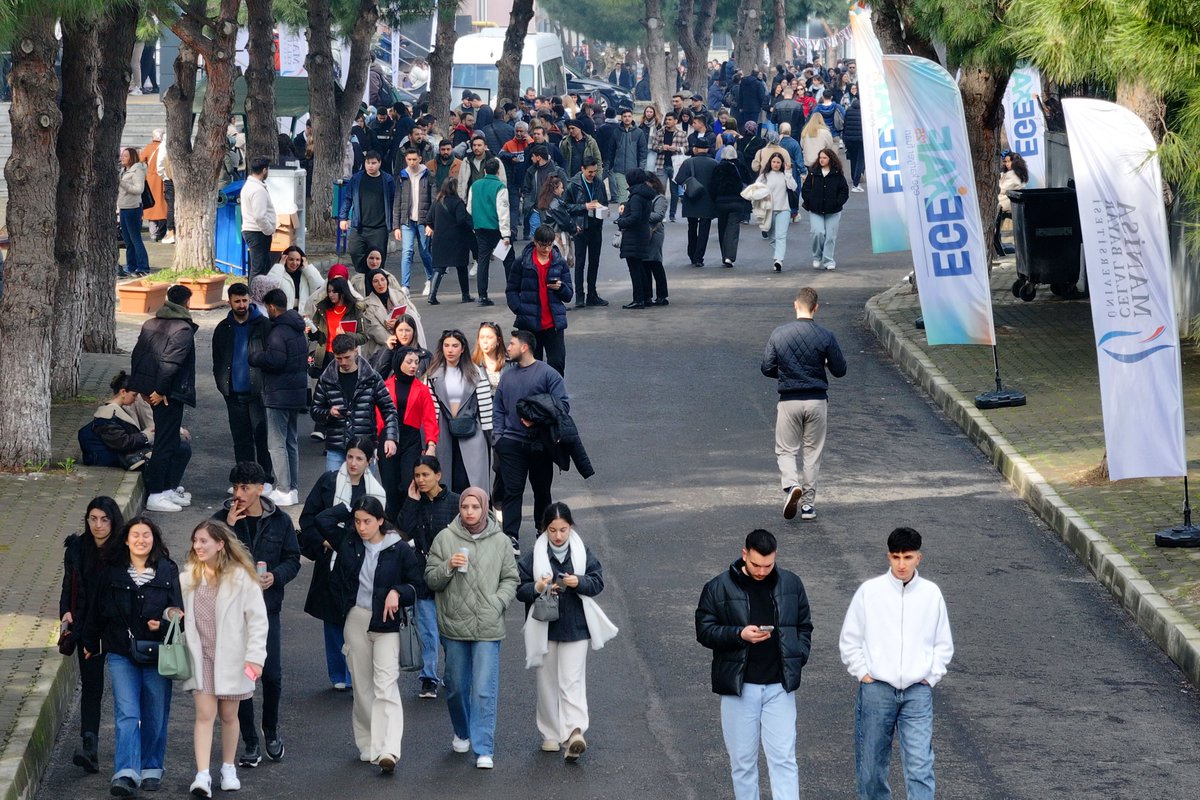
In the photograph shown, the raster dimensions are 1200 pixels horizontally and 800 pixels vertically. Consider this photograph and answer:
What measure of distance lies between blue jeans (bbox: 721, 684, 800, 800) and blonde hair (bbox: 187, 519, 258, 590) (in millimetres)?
2459

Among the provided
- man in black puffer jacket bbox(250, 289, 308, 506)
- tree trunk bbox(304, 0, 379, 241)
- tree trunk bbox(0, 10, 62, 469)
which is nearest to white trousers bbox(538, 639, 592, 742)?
man in black puffer jacket bbox(250, 289, 308, 506)

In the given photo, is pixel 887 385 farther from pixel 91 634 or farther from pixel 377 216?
pixel 91 634

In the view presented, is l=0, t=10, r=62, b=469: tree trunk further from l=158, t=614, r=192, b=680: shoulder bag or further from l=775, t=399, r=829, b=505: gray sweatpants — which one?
l=158, t=614, r=192, b=680: shoulder bag

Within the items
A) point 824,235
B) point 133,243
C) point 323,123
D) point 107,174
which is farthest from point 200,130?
point 824,235

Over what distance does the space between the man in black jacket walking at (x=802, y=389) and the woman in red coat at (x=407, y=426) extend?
2.63 m

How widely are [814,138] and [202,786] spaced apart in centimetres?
2290

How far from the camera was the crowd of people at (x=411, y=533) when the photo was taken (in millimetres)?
8016

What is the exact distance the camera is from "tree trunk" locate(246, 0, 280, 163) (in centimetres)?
2469

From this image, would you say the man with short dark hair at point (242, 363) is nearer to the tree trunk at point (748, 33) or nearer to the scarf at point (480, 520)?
the scarf at point (480, 520)

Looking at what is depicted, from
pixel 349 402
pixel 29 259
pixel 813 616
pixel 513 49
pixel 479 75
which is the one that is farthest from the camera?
pixel 479 75

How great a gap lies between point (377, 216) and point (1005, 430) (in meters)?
9.64

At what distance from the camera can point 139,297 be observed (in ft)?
72.2

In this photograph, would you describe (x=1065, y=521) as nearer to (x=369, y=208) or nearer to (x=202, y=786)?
(x=202, y=786)

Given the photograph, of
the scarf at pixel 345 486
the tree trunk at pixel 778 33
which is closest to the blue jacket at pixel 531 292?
the scarf at pixel 345 486
